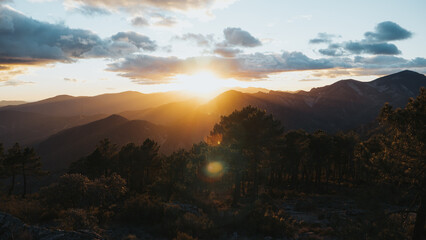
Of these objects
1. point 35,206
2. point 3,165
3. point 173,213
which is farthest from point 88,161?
point 173,213

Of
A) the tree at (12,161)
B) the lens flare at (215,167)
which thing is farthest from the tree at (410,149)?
the tree at (12,161)

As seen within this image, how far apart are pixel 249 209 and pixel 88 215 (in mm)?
11675

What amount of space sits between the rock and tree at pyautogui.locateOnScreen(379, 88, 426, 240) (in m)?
15.6

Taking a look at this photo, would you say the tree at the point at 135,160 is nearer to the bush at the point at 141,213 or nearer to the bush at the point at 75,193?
the bush at the point at 75,193

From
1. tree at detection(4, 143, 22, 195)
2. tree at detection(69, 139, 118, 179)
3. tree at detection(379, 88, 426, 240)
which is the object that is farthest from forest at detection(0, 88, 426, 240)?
tree at detection(4, 143, 22, 195)

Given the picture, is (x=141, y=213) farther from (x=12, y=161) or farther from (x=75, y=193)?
(x=12, y=161)

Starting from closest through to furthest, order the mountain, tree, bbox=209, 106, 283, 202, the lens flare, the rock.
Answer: the rock → tree, bbox=209, 106, 283, 202 → the lens flare → the mountain

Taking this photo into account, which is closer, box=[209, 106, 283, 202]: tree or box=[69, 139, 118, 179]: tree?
box=[209, 106, 283, 202]: tree

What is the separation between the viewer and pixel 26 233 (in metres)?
9.73

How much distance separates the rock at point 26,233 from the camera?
9664 mm

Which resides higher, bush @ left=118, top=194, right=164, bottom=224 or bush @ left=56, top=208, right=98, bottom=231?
bush @ left=56, top=208, right=98, bottom=231

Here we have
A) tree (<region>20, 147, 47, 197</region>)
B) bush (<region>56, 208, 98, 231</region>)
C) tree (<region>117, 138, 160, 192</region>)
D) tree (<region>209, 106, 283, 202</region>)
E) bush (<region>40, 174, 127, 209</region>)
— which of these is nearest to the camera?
bush (<region>56, 208, 98, 231</region>)

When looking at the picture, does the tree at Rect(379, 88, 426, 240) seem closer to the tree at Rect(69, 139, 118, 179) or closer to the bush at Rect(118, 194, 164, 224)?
the bush at Rect(118, 194, 164, 224)

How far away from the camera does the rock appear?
9.66 m
